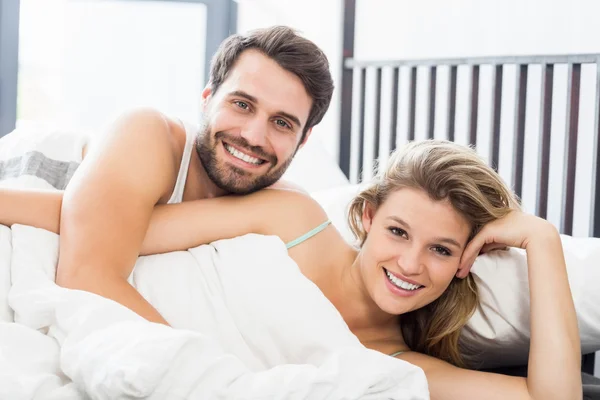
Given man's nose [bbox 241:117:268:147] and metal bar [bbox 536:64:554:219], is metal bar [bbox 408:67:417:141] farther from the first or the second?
man's nose [bbox 241:117:268:147]

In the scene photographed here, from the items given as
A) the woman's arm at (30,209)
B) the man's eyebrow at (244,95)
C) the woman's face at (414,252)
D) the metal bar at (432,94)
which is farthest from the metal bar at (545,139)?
the woman's arm at (30,209)

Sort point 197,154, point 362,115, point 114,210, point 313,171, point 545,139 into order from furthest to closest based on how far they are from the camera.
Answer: point 362,115 → point 313,171 → point 545,139 → point 197,154 → point 114,210

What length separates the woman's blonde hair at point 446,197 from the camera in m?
1.34

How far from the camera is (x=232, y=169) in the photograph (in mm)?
1483

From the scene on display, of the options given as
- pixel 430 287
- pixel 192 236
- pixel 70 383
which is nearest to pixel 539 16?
pixel 430 287

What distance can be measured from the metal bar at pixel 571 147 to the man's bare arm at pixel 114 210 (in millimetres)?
1014

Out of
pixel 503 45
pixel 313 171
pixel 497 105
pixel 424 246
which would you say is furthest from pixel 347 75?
pixel 424 246

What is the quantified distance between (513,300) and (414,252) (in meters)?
0.27

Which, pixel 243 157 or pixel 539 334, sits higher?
pixel 243 157

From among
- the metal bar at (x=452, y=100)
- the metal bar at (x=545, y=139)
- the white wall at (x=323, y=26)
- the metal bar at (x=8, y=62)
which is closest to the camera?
the metal bar at (x=545, y=139)

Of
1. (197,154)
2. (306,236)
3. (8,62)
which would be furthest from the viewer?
(8,62)

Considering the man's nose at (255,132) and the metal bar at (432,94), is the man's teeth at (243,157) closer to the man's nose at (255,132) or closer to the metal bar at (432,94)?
the man's nose at (255,132)

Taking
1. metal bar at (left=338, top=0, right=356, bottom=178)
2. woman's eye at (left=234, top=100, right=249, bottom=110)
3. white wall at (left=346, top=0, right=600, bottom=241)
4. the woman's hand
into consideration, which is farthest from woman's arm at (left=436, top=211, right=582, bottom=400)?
metal bar at (left=338, top=0, right=356, bottom=178)

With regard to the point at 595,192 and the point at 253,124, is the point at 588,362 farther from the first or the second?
the point at 253,124
